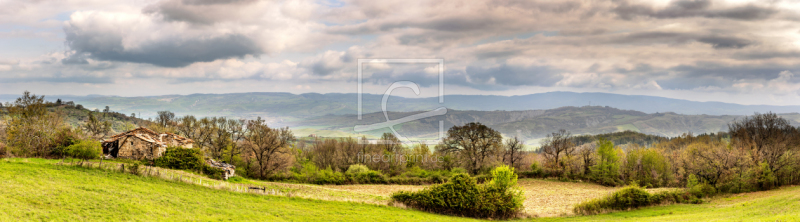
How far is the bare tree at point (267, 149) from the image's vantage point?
2052 inches

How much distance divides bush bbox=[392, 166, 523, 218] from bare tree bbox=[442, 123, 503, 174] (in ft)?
96.4

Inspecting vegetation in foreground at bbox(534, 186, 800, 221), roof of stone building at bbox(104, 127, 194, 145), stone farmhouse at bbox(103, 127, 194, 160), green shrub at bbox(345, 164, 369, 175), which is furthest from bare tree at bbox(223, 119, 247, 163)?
vegetation in foreground at bbox(534, 186, 800, 221)

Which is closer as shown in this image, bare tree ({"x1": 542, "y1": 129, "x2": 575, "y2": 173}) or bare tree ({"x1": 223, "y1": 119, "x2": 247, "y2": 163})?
bare tree ({"x1": 223, "y1": 119, "x2": 247, "y2": 163})

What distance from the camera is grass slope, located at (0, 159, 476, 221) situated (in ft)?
59.9

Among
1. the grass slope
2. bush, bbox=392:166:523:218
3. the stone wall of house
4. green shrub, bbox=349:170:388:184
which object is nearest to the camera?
the grass slope

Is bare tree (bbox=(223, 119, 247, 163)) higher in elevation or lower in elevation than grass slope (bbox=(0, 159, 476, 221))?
higher

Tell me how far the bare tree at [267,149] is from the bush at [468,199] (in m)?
26.6

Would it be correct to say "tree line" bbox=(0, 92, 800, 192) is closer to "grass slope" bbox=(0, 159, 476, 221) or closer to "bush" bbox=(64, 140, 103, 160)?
"bush" bbox=(64, 140, 103, 160)

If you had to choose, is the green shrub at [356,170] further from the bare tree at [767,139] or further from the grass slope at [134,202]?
the bare tree at [767,139]

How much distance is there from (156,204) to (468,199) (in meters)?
22.3

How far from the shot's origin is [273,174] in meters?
51.4

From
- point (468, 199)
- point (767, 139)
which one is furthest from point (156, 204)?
point (767, 139)

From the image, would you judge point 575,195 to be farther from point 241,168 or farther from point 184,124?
point 184,124

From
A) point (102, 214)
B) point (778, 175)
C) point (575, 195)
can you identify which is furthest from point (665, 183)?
point (102, 214)
